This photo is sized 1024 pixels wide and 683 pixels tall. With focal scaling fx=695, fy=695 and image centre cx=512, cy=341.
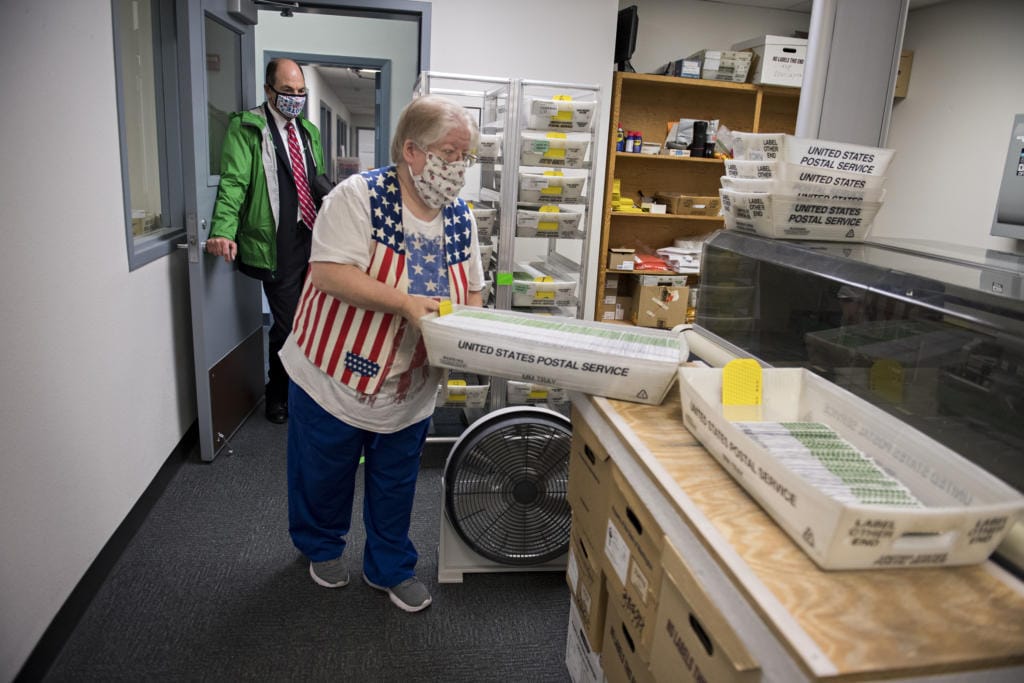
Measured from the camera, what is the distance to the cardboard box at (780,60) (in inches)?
168

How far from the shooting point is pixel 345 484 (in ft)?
6.61

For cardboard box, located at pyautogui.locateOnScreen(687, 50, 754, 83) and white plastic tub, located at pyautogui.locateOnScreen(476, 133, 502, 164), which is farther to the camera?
cardboard box, located at pyautogui.locateOnScreen(687, 50, 754, 83)

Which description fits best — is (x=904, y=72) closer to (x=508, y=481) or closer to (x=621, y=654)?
(x=508, y=481)

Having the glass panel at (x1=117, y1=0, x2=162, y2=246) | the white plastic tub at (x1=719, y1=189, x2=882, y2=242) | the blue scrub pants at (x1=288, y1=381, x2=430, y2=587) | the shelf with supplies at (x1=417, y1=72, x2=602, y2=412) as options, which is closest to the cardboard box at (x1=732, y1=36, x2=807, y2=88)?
the shelf with supplies at (x1=417, y1=72, x2=602, y2=412)

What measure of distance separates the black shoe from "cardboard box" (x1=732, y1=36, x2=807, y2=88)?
343 centimetres

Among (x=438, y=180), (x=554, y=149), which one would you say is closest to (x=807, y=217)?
(x=438, y=180)

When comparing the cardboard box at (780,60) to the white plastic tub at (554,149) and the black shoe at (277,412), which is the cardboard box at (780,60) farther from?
the black shoe at (277,412)

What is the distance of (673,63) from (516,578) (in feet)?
11.4

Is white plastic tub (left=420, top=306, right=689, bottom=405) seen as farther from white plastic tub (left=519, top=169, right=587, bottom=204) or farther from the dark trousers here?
the dark trousers

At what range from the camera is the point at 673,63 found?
4.39 meters

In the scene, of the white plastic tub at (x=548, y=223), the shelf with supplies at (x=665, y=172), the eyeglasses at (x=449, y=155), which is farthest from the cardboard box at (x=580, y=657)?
the shelf with supplies at (x=665, y=172)

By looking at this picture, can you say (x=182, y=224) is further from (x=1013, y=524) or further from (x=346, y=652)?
(x=1013, y=524)

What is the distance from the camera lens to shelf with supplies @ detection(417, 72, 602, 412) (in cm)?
271

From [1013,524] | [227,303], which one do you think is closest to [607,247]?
[227,303]
